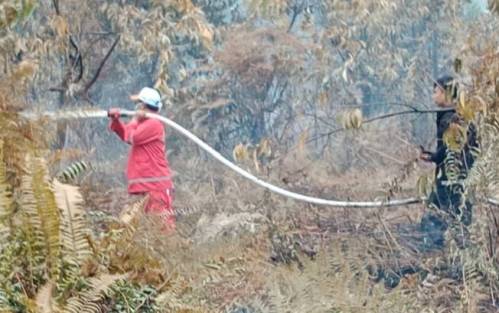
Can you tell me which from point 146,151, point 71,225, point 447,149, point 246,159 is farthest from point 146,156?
point 71,225

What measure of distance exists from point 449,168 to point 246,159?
228cm

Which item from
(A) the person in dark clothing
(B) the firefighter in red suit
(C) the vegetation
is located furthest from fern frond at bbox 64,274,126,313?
(B) the firefighter in red suit

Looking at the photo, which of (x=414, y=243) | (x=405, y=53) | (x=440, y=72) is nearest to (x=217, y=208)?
(x=414, y=243)

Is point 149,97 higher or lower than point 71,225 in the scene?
lower

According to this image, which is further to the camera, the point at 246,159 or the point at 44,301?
the point at 246,159

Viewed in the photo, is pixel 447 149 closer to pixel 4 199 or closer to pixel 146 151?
pixel 146 151

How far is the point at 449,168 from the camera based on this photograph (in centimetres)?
566

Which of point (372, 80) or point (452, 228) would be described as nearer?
point (452, 228)

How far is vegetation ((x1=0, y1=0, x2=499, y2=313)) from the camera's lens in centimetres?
289

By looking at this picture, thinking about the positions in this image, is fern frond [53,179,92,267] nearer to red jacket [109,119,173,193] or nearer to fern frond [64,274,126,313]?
fern frond [64,274,126,313]

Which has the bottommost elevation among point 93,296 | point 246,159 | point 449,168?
point 246,159

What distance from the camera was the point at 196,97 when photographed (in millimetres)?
11984

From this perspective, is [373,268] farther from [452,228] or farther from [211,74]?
[211,74]

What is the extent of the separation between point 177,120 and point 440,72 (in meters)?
3.69
